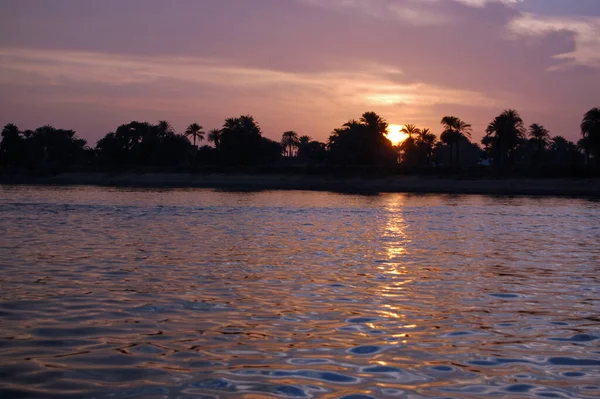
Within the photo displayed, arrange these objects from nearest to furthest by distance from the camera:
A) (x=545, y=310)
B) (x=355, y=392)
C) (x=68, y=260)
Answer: (x=355, y=392) → (x=545, y=310) → (x=68, y=260)

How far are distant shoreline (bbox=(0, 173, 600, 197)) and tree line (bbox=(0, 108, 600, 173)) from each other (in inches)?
203

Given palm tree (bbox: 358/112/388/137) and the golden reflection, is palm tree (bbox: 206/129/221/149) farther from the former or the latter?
the golden reflection

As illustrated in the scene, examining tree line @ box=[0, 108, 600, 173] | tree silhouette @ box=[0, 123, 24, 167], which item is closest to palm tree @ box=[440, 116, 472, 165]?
tree line @ box=[0, 108, 600, 173]

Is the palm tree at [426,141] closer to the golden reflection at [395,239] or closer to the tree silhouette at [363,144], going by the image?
the tree silhouette at [363,144]

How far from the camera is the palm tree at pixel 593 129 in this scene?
9762 centimetres

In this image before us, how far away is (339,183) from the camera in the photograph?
104m

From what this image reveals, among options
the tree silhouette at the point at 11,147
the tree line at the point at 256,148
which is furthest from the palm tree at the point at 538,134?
the tree silhouette at the point at 11,147

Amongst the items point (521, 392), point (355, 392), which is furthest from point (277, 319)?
point (521, 392)

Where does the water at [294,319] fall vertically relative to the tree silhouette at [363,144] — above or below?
below

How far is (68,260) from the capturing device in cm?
1736

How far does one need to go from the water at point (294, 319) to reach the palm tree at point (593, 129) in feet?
272

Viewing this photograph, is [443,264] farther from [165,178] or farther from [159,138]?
[159,138]

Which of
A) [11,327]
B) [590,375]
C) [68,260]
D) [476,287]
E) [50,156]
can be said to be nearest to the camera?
[590,375]

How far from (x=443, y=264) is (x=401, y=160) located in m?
148
